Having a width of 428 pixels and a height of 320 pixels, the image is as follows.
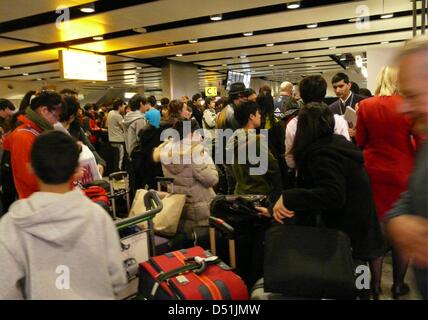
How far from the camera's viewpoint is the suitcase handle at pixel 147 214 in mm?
1890

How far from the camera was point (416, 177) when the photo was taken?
100 cm

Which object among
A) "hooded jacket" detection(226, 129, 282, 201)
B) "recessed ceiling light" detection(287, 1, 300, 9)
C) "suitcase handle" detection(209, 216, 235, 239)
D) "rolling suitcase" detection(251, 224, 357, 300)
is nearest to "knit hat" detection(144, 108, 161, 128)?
"hooded jacket" detection(226, 129, 282, 201)

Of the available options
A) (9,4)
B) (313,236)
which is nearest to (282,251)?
(313,236)

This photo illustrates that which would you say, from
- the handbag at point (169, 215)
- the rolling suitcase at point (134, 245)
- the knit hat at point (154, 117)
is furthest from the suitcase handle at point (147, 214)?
the knit hat at point (154, 117)

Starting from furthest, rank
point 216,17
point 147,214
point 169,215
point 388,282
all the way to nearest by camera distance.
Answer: point 216,17 < point 388,282 < point 169,215 < point 147,214

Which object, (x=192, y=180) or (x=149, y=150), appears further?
(x=149, y=150)

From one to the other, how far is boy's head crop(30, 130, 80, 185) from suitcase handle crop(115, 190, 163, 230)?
521 mm

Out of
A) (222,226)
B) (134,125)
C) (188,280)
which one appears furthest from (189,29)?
(188,280)

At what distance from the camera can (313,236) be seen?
169 cm

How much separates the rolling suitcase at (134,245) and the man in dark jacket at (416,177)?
1313 millimetres

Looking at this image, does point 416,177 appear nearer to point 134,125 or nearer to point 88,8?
point 134,125

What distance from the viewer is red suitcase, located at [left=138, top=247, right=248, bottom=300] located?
5.69 ft

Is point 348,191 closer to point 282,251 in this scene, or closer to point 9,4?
point 282,251

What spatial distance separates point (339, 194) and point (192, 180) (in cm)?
139
